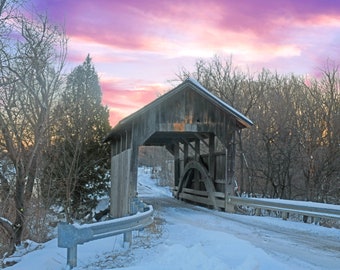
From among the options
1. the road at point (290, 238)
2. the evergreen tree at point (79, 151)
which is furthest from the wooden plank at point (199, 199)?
the evergreen tree at point (79, 151)

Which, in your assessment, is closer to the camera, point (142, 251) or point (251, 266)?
point (251, 266)

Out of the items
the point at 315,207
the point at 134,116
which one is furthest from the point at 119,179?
the point at 315,207

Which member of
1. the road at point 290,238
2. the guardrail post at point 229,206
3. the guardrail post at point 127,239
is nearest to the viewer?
the road at point 290,238

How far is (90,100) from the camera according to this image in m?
25.4

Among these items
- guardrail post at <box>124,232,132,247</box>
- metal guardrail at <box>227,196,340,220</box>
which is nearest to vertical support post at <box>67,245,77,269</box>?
guardrail post at <box>124,232,132,247</box>

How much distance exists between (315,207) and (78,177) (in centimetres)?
1347

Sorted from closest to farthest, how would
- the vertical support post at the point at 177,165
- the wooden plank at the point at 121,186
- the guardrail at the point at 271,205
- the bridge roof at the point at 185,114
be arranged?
1. the guardrail at the point at 271,205
2. the wooden plank at the point at 121,186
3. the bridge roof at the point at 185,114
4. the vertical support post at the point at 177,165

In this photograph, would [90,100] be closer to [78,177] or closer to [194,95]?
[78,177]

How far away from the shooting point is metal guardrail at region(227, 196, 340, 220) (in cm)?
1045

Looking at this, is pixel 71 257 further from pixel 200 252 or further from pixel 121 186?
pixel 121 186

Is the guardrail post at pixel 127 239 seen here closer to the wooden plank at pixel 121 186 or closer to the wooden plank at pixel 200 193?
the wooden plank at pixel 121 186

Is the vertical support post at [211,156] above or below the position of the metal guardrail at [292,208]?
above

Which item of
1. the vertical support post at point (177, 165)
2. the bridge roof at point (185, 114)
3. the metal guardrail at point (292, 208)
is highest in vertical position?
the bridge roof at point (185, 114)

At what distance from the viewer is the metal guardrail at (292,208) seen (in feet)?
34.3
